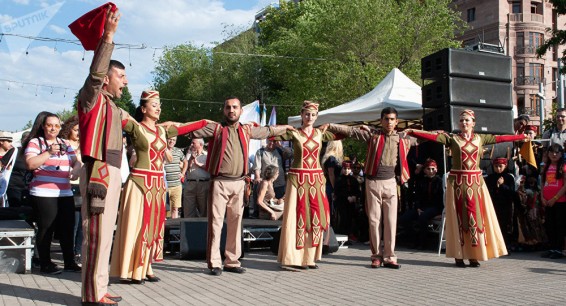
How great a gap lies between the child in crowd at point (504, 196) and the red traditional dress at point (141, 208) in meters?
5.63

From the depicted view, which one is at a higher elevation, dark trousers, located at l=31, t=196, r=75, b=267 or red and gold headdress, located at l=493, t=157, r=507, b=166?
red and gold headdress, located at l=493, t=157, r=507, b=166

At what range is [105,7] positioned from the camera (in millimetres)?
4695

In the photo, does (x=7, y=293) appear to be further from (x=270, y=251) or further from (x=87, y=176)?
(x=270, y=251)

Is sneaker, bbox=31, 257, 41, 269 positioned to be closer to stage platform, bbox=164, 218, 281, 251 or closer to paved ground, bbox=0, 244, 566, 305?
paved ground, bbox=0, 244, 566, 305

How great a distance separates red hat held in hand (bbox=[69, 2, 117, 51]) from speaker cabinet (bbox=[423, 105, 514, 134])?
242 inches

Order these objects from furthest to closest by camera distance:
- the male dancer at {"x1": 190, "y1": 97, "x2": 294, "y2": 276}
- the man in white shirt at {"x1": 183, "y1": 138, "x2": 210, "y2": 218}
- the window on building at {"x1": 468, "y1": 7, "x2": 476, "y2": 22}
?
the window on building at {"x1": 468, "y1": 7, "x2": 476, "y2": 22} → the man in white shirt at {"x1": 183, "y1": 138, "x2": 210, "y2": 218} → the male dancer at {"x1": 190, "y1": 97, "x2": 294, "y2": 276}

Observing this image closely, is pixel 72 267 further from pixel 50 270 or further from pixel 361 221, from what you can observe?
pixel 361 221

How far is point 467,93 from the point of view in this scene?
972 cm

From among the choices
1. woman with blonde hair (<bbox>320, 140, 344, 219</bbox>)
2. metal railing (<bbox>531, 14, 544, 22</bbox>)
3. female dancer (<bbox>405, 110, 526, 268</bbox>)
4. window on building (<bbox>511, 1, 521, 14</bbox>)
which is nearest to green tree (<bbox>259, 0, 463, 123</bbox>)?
woman with blonde hair (<bbox>320, 140, 344, 219</bbox>)

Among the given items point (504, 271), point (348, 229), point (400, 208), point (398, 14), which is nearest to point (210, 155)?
point (504, 271)

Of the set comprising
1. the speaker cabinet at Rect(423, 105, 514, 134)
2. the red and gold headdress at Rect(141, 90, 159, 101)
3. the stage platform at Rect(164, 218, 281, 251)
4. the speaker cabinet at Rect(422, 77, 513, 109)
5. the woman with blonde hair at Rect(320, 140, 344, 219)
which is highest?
the speaker cabinet at Rect(422, 77, 513, 109)

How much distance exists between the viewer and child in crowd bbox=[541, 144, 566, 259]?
349 inches

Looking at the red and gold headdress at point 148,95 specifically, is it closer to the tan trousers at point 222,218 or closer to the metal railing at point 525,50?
the tan trousers at point 222,218

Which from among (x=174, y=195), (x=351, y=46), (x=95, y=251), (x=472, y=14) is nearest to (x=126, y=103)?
(x=472, y=14)
